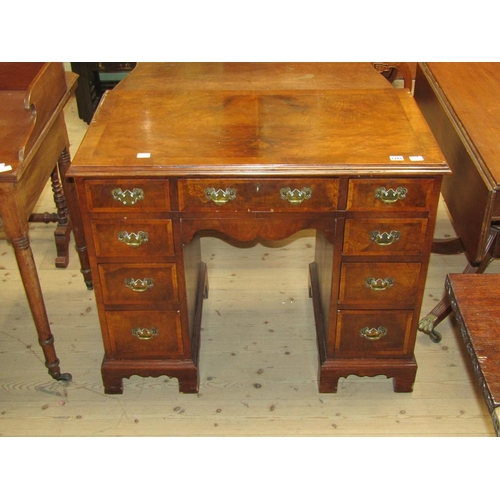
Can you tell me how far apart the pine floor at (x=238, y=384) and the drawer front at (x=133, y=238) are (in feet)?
2.25

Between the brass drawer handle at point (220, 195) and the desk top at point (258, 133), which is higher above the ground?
the desk top at point (258, 133)

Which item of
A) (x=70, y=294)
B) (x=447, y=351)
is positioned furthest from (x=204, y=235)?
(x=447, y=351)

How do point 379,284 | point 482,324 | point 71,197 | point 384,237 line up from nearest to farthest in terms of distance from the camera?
point 482,324 < point 384,237 < point 379,284 < point 71,197

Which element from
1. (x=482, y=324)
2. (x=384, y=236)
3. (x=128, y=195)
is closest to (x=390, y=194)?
(x=384, y=236)

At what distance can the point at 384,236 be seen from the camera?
84.4 inches

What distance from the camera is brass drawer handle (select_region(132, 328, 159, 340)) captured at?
7.85ft

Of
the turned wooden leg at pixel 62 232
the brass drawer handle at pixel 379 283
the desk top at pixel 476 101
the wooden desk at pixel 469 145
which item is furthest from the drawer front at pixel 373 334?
the turned wooden leg at pixel 62 232

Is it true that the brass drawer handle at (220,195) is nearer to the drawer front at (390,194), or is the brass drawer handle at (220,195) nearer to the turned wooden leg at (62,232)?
the drawer front at (390,194)

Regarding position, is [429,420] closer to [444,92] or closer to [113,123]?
[444,92]

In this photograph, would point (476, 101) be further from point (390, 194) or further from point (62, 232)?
point (62, 232)

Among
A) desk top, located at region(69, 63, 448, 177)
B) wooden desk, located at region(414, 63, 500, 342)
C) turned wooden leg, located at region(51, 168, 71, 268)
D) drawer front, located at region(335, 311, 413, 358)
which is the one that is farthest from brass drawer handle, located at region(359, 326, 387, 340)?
turned wooden leg, located at region(51, 168, 71, 268)

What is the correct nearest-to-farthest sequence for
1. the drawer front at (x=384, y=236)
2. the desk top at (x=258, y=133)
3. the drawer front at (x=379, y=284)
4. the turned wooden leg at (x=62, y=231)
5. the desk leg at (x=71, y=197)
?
the desk top at (x=258, y=133) < the drawer front at (x=384, y=236) < the drawer front at (x=379, y=284) < the desk leg at (x=71, y=197) < the turned wooden leg at (x=62, y=231)

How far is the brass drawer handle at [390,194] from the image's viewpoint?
6.68 feet

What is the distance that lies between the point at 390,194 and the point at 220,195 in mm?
541
